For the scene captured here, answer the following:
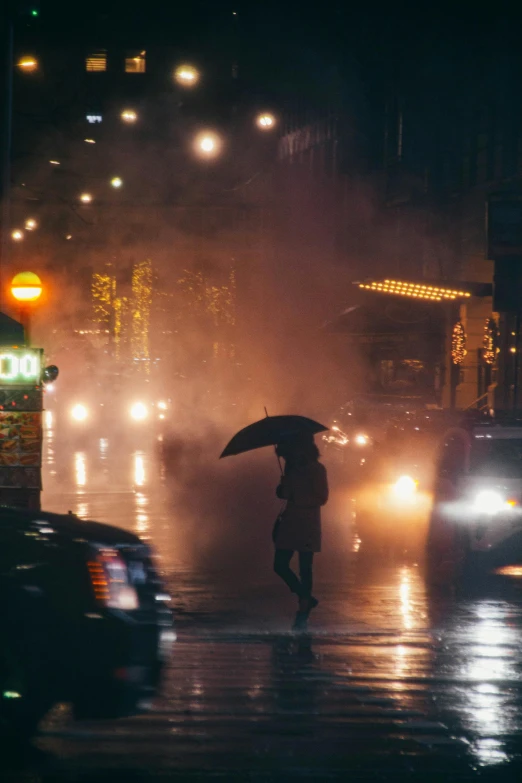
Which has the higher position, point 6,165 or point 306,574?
point 6,165

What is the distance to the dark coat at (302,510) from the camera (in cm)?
971

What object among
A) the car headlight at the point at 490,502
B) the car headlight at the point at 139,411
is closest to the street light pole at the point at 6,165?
the car headlight at the point at 490,502

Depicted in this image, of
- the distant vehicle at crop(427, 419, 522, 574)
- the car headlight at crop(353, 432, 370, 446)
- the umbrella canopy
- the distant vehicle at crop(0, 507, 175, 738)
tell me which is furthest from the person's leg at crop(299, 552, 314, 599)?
the car headlight at crop(353, 432, 370, 446)

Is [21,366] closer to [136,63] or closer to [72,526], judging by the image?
[72,526]

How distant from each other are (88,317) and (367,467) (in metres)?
22.0

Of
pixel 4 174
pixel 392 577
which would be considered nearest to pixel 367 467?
pixel 4 174

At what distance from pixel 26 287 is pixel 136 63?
55259 mm

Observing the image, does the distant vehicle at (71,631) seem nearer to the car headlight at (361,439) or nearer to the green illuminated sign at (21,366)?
the green illuminated sign at (21,366)

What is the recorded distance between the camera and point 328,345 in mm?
46250

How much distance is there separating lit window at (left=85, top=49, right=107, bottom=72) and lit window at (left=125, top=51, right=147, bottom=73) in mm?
1229

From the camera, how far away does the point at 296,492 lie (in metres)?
9.76

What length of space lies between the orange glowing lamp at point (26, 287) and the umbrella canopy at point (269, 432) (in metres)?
5.96

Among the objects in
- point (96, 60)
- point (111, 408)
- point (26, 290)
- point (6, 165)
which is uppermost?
point (96, 60)

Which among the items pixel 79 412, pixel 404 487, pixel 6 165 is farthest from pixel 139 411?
pixel 6 165
